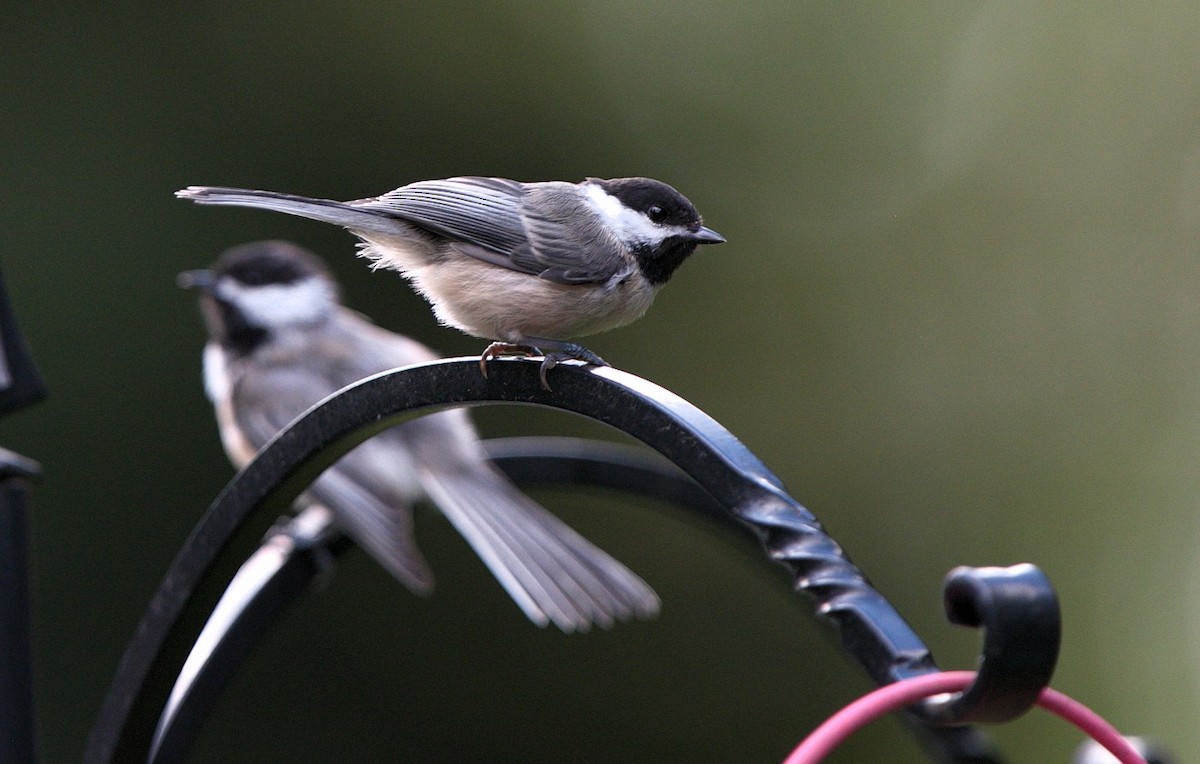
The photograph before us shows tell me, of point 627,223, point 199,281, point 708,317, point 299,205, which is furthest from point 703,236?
point 708,317

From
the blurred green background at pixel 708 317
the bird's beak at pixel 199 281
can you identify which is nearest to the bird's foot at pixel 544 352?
the bird's beak at pixel 199 281

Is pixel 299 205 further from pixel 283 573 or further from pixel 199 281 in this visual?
pixel 199 281

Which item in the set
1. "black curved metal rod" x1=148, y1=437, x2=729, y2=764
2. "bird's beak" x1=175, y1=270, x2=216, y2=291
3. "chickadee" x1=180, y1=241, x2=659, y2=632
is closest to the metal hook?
"black curved metal rod" x1=148, y1=437, x2=729, y2=764

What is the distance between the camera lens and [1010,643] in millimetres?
735

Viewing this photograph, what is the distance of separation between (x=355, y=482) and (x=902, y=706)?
7.27 ft

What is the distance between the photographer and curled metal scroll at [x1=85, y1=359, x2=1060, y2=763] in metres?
0.87

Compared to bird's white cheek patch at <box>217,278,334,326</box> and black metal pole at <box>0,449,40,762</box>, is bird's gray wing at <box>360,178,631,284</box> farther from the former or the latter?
bird's white cheek patch at <box>217,278,334,326</box>

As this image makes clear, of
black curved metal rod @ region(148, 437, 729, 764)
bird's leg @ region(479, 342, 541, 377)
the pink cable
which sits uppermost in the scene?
bird's leg @ region(479, 342, 541, 377)

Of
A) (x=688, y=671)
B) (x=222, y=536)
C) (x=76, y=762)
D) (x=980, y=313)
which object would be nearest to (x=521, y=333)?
(x=222, y=536)

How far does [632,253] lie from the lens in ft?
5.15

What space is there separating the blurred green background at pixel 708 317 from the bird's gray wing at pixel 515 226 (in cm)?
203

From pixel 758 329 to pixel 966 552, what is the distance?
0.98 meters

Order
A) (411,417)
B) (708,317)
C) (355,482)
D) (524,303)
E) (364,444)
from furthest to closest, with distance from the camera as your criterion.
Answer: (708,317)
(355,482)
(364,444)
(524,303)
(411,417)

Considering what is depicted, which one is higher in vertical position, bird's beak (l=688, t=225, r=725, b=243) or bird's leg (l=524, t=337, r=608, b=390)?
bird's beak (l=688, t=225, r=725, b=243)
